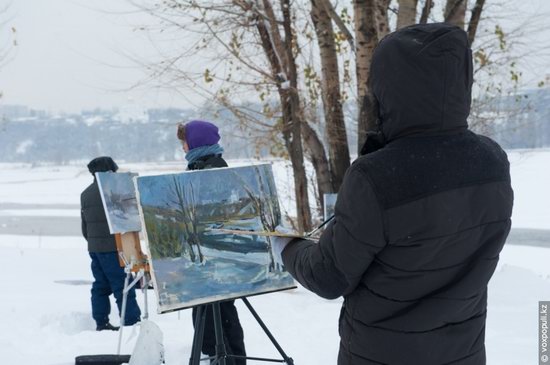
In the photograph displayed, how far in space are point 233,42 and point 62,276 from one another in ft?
15.3

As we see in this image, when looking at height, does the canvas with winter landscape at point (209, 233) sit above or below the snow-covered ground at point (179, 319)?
above

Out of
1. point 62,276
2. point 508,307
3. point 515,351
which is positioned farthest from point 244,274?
point 62,276

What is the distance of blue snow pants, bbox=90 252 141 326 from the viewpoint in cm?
572

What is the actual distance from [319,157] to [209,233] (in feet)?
15.7

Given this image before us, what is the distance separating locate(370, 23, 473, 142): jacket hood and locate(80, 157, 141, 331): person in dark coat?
175 inches

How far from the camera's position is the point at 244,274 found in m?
3.02

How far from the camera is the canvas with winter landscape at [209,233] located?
2877 mm

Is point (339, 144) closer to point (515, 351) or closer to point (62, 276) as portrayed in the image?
point (515, 351)

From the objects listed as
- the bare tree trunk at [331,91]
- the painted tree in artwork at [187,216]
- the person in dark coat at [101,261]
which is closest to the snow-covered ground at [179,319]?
the painted tree in artwork at [187,216]

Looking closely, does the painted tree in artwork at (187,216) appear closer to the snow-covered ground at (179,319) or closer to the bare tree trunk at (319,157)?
the snow-covered ground at (179,319)

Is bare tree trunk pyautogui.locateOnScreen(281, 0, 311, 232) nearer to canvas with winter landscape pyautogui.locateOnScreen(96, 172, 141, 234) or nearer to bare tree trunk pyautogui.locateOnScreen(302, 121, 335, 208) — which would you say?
bare tree trunk pyautogui.locateOnScreen(302, 121, 335, 208)

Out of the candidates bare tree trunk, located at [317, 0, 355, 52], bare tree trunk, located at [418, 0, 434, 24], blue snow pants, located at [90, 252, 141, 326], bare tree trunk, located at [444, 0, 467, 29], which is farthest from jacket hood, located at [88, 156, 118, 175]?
bare tree trunk, located at [444, 0, 467, 29]

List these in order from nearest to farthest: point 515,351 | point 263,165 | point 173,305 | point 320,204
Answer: point 173,305 < point 263,165 < point 515,351 < point 320,204

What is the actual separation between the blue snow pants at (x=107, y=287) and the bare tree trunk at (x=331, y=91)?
2932mm
